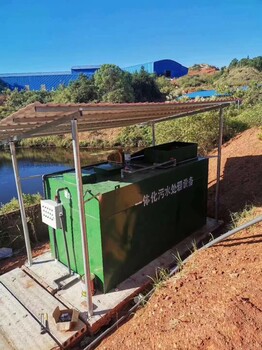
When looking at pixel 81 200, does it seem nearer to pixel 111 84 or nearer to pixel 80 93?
pixel 80 93

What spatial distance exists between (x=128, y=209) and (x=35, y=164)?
15.9 m

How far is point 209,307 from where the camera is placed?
247 cm

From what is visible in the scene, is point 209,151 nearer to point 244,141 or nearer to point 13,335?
point 244,141

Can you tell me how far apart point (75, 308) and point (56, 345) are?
17.7 inches

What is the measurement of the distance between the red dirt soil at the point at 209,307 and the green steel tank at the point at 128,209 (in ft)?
2.29

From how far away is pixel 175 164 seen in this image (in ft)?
13.8

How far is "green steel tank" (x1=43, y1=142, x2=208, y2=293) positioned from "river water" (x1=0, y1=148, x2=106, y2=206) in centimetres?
773

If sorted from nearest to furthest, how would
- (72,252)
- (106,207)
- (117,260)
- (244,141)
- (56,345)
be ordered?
(56,345) → (106,207) → (117,260) → (72,252) → (244,141)

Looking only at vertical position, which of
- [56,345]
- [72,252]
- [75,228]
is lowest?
[56,345]

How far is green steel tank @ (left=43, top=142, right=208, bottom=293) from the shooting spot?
3205 mm

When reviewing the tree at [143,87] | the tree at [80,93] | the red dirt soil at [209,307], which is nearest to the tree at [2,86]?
the tree at [80,93]

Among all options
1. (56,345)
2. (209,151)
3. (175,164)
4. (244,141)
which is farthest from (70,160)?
(56,345)

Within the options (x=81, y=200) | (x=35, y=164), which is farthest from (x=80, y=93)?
(x=81, y=200)

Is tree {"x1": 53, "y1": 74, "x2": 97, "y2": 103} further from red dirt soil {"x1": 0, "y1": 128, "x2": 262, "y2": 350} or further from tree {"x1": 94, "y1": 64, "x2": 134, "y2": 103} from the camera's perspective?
red dirt soil {"x1": 0, "y1": 128, "x2": 262, "y2": 350}
